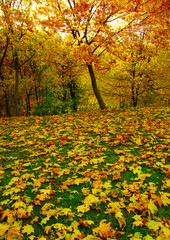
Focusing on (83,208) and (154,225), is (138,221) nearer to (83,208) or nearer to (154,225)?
(154,225)

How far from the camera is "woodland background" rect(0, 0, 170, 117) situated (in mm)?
9719

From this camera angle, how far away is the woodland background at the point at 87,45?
972 centimetres

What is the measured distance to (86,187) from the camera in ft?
11.5

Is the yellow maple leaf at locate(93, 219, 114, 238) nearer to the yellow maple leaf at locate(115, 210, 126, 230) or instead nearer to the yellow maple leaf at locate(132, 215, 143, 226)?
the yellow maple leaf at locate(115, 210, 126, 230)

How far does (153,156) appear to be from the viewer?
187 inches

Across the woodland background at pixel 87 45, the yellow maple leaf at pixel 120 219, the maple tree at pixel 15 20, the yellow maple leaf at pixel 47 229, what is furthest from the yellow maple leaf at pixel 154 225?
the maple tree at pixel 15 20

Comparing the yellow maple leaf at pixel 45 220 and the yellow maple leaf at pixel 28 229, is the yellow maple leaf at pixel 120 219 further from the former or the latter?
the yellow maple leaf at pixel 28 229


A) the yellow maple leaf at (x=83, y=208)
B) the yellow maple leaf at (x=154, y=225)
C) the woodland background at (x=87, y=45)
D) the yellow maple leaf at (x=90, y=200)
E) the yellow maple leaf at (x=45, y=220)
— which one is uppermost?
the woodland background at (x=87, y=45)

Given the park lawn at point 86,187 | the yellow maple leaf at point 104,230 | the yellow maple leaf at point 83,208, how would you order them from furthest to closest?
the yellow maple leaf at point 83,208, the park lawn at point 86,187, the yellow maple leaf at point 104,230

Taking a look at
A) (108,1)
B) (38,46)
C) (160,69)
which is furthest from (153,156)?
(160,69)

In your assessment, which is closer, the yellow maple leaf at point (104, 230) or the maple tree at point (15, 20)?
the yellow maple leaf at point (104, 230)

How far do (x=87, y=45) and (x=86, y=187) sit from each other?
8685mm

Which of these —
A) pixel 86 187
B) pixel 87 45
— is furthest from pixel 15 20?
pixel 86 187

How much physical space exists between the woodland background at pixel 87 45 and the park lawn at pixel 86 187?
704cm
